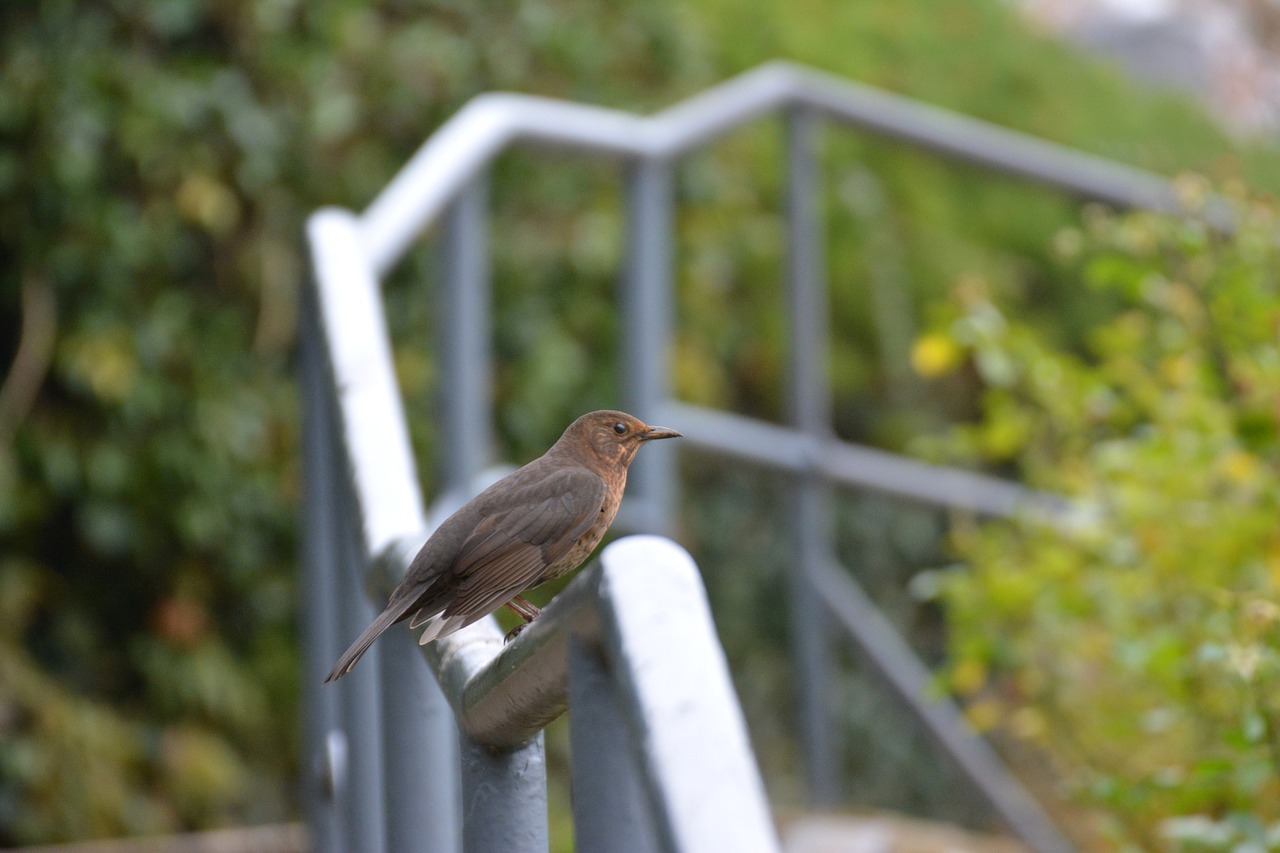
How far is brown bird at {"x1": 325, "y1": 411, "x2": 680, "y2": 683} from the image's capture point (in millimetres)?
1464

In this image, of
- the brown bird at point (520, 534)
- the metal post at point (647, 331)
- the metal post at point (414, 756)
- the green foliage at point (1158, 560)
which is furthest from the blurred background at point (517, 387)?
the metal post at point (414, 756)

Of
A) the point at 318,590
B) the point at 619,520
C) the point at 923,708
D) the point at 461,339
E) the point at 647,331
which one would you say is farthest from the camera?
the point at 923,708

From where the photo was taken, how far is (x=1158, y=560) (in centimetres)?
263

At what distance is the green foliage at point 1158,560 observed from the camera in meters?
2.05

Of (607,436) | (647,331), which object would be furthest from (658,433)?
(647,331)

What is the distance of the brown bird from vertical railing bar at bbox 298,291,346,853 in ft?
2.28

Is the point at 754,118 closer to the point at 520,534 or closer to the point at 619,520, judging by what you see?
the point at 619,520

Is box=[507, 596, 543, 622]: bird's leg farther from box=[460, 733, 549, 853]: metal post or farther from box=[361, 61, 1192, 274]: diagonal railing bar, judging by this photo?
box=[361, 61, 1192, 274]: diagonal railing bar

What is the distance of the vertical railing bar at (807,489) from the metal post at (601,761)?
275 cm

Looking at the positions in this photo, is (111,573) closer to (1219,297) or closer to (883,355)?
(883,355)

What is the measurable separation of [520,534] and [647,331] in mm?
1897

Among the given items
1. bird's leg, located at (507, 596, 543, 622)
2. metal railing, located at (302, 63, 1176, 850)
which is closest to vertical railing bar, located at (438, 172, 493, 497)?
metal railing, located at (302, 63, 1176, 850)

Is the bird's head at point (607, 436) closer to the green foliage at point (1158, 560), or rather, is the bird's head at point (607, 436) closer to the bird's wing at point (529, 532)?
the bird's wing at point (529, 532)

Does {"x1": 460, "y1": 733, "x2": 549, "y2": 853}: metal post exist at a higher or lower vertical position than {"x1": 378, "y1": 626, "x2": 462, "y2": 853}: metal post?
lower
